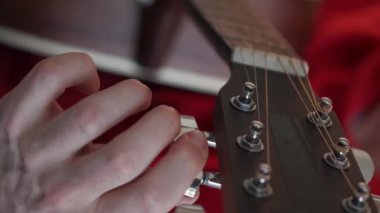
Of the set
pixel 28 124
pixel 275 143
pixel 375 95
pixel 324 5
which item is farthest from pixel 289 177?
pixel 324 5

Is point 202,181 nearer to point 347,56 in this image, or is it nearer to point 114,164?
point 114,164

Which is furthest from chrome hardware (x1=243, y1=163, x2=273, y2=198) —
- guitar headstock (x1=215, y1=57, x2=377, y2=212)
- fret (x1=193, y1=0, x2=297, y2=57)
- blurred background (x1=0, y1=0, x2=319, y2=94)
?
blurred background (x1=0, y1=0, x2=319, y2=94)

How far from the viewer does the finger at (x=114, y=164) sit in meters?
0.31

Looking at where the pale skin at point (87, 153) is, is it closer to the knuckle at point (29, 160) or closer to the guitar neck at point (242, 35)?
the knuckle at point (29, 160)

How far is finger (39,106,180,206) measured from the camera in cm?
31

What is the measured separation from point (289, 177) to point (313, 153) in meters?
0.03

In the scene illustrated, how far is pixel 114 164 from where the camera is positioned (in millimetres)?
314

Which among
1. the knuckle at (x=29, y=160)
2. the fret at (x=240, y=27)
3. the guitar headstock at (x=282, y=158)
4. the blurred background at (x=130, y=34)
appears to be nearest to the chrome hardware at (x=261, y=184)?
the guitar headstock at (x=282, y=158)

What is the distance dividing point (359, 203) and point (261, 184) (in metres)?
0.05

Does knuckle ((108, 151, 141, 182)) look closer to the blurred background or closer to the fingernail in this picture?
the fingernail

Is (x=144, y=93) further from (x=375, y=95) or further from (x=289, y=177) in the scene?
(x=375, y=95)

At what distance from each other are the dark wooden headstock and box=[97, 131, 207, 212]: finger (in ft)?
0.08

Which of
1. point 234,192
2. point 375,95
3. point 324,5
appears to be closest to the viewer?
point 234,192

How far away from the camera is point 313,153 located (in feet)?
1.20
